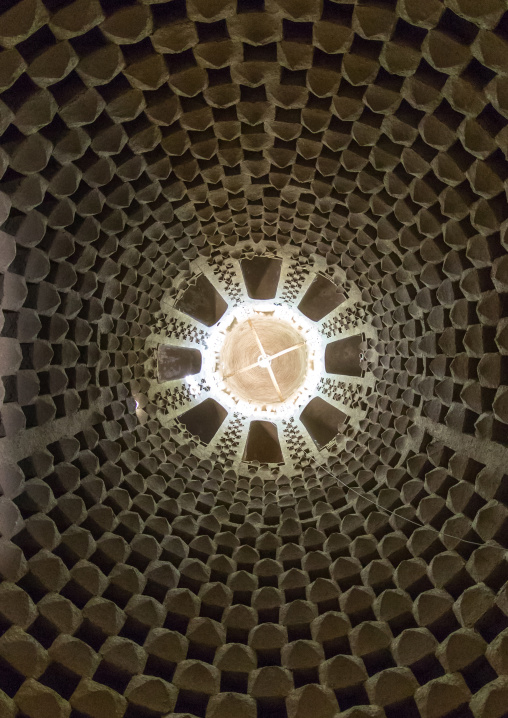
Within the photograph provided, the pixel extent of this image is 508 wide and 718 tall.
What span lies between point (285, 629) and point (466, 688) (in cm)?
190

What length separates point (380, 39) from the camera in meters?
4.59

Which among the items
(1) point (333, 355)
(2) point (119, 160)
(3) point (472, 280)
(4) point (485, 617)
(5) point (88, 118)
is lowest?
(1) point (333, 355)

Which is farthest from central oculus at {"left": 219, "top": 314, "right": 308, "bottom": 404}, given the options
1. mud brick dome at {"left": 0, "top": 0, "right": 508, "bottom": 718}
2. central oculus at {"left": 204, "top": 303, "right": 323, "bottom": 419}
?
mud brick dome at {"left": 0, "top": 0, "right": 508, "bottom": 718}

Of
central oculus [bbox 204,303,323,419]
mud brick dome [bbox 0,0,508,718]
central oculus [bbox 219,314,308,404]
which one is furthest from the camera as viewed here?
central oculus [bbox 219,314,308,404]

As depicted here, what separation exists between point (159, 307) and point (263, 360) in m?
3.17

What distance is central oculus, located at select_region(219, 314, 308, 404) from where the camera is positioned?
10.8m

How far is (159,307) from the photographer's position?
26.2 ft

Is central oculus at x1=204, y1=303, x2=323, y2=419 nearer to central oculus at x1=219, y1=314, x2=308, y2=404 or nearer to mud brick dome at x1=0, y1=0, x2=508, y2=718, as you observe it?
central oculus at x1=219, y1=314, x2=308, y2=404

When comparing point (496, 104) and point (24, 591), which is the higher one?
point (496, 104)

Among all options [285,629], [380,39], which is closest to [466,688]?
[285,629]

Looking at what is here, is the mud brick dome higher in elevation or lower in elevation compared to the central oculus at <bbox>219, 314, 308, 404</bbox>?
higher

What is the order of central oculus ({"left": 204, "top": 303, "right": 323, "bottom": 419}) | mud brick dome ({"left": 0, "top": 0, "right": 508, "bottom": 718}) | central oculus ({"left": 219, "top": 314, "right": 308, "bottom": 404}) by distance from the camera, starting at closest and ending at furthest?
mud brick dome ({"left": 0, "top": 0, "right": 508, "bottom": 718}) < central oculus ({"left": 204, "top": 303, "right": 323, "bottom": 419}) < central oculus ({"left": 219, "top": 314, "right": 308, "bottom": 404})

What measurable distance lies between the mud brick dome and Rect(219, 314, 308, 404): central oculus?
3.06 metres

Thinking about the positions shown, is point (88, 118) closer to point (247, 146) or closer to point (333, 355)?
point (247, 146)
